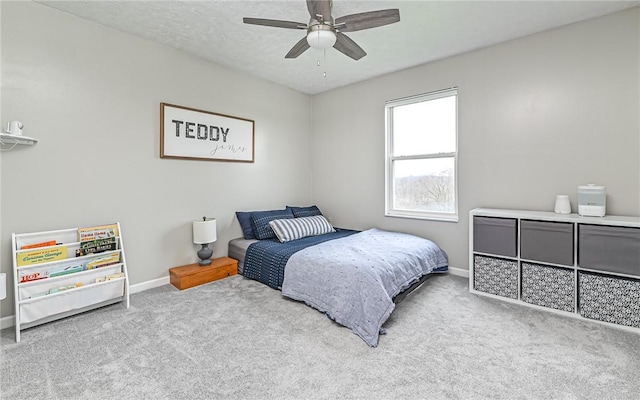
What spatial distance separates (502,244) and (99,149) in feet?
13.3

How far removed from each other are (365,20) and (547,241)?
247cm

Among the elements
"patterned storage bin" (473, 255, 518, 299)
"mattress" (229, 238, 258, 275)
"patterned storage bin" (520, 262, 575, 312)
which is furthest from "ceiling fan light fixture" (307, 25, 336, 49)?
"patterned storage bin" (520, 262, 575, 312)

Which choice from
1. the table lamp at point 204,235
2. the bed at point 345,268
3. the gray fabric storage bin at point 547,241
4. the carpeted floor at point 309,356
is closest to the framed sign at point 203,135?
the table lamp at point 204,235

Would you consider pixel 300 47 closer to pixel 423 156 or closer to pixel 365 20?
pixel 365 20

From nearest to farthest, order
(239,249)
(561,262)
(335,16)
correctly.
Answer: (561,262) → (335,16) → (239,249)

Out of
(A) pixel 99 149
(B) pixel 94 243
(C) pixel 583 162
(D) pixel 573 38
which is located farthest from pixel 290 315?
(D) pixel 573 38

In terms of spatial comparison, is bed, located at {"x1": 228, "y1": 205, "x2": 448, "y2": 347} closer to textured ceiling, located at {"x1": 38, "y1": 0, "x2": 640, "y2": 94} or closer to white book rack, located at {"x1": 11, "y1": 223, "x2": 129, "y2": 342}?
white book rack, located at {"x1": 11, "y1": 223, "x2": 129, "y2": 342}

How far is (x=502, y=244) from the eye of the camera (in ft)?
9.19

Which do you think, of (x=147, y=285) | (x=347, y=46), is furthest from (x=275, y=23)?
(x=147, y=285)

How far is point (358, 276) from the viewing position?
2.34m

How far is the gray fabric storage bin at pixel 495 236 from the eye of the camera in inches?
108

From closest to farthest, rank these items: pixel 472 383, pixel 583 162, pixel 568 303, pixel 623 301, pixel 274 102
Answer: pixel 472 383
pixel 623 301
pixel 568 303
pixel 583 162
pixel 274 102

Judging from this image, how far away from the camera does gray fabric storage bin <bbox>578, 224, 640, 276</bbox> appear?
2219 millimetres

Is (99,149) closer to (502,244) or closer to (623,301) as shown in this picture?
(502,244)
